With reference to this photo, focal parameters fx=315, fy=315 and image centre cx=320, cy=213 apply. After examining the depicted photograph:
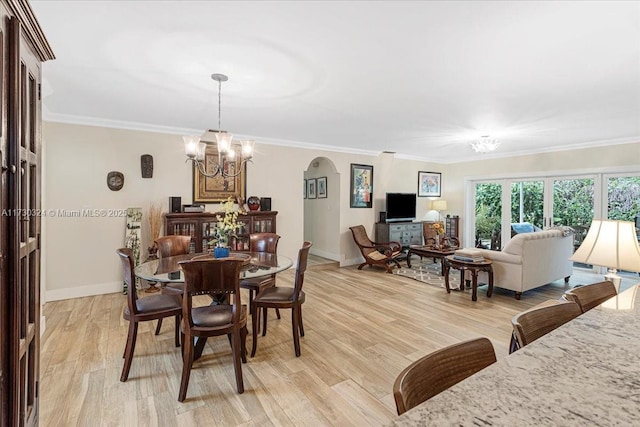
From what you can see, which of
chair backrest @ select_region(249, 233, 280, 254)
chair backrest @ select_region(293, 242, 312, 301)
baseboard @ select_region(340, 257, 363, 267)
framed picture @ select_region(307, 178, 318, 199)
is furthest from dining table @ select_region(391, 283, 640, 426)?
framed picture @ select_region(307, 178, 318, 199)

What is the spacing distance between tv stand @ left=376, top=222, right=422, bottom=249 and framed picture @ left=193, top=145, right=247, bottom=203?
3070 millimetres

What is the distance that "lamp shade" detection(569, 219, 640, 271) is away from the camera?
6.36 ft

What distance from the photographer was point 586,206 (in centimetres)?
594

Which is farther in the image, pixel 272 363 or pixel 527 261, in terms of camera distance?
pixel 527 261

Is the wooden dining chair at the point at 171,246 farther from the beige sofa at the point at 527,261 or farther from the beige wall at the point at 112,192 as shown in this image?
the beige sofa at the point at 527,261

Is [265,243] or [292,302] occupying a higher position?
[265,243]

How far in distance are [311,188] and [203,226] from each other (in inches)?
128

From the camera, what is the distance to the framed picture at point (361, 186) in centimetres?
668

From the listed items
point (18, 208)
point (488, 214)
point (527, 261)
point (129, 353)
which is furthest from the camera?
point (488, 214)

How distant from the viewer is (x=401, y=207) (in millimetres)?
7031

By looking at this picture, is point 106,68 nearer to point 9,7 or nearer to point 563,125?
point 9,7

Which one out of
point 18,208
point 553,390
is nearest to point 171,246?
point 18,208

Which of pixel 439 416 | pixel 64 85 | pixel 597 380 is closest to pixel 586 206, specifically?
pixel 597 380

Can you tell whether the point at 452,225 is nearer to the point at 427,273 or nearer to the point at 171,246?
the point at 427,273
